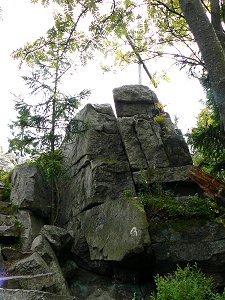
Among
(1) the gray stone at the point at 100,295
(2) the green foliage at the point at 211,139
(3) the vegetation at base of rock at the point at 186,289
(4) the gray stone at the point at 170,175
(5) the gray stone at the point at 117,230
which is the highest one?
(2) the green foliage at the point at 211,139

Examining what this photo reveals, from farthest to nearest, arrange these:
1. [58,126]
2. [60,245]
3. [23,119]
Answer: [58,126] → [23,119] → [60,245]

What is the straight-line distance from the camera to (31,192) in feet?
26.0

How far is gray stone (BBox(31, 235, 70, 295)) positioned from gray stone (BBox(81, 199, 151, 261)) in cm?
80

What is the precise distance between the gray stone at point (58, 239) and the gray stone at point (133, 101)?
3.74 m

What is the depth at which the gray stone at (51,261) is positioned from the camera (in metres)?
5.32

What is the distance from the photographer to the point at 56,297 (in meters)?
4.07

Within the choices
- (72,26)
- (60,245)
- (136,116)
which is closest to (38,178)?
(60,245)

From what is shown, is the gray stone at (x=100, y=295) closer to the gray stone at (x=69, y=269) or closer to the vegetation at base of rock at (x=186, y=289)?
the gray stone at (x=69, y=269)

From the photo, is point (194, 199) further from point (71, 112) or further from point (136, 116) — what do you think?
point (71, 112)

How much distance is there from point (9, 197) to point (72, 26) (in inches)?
199

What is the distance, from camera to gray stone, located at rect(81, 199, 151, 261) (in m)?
5.41

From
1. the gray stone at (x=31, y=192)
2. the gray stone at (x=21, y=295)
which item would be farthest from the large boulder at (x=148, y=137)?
the gray stone at (x=21, y=295)

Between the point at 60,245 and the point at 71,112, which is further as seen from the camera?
the point at 71,112

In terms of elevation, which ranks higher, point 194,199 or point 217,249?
point 194,199
